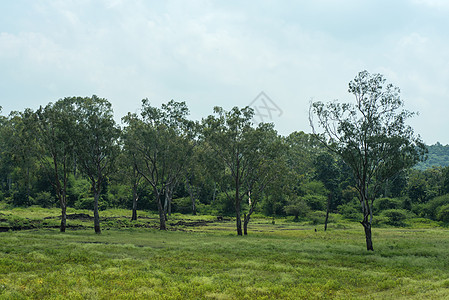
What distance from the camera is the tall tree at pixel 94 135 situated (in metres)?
44.3

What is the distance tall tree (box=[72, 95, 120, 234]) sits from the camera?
145ft

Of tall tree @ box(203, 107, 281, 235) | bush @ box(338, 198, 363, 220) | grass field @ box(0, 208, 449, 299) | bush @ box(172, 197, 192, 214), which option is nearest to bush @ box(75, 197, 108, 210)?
bush @ box(172, 197, 192, 214)

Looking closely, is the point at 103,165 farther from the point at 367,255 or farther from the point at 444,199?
the point at 444,199

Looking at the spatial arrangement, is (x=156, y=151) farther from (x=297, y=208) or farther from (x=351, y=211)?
(x=351, y=211)

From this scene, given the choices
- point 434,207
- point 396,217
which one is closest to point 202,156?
point 396,217

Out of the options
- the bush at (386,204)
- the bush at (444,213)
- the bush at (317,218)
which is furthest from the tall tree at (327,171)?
the bush at (444,213)

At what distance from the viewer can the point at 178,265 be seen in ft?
76.7

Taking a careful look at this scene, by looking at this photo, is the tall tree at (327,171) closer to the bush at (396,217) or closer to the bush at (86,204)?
the bush at (396,217)

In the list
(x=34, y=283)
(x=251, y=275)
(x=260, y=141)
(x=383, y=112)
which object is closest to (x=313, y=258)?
(x=251, y=275)

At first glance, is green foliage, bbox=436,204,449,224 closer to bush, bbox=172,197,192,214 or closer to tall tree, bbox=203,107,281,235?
tall tree, bbox=203,107,281,235

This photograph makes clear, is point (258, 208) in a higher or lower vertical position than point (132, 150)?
lower

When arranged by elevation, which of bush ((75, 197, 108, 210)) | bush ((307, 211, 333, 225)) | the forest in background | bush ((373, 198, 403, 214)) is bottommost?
bush ((307, 211, 333, 225))

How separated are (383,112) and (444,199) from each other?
5902 centimetres

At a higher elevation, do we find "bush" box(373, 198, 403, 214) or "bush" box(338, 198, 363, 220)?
"bush" box(373, 198, 403, 214)
